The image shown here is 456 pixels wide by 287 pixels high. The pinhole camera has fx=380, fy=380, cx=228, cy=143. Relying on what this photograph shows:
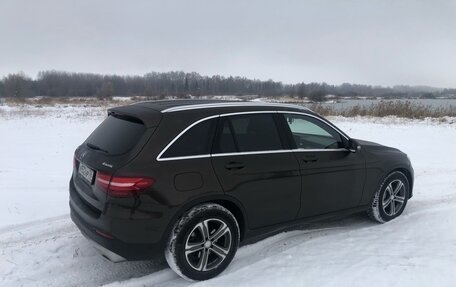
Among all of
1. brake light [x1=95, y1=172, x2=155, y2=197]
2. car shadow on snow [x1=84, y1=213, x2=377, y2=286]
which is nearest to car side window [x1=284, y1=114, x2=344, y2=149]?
car shadow on snow [x1=84, y1=213, x2=377, y2=286]

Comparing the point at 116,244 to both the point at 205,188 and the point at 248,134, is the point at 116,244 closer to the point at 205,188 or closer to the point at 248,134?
the point at 205,188

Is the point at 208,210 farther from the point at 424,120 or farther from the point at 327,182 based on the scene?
the point at 424,120

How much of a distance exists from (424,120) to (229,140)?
63.5ft

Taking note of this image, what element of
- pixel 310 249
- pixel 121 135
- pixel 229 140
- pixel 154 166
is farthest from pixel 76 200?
pixel 310 249

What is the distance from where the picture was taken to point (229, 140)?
13.1 feet

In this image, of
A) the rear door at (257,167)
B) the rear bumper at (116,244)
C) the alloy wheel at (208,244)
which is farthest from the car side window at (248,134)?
the rear bumper at (116,244)

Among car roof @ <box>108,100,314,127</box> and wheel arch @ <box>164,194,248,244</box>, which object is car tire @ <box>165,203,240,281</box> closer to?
wheel arch @ <box>164,194,248,244</box>

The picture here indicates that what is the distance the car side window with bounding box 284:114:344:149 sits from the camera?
460 centimetres

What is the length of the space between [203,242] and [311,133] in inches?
81.3

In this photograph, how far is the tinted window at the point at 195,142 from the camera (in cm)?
367

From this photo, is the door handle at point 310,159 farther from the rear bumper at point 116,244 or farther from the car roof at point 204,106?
the rear bumper at point 116,244

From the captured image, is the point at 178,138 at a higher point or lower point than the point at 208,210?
higher

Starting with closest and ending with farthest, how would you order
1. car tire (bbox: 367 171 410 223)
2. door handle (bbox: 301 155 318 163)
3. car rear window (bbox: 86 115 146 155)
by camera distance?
car rear window (bbox: 86 115 146 155) → door handle (bbox: 301 155 318 163) → car tire (bbox: 367 171 410 223)

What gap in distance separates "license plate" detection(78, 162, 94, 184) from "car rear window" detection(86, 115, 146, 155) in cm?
23
